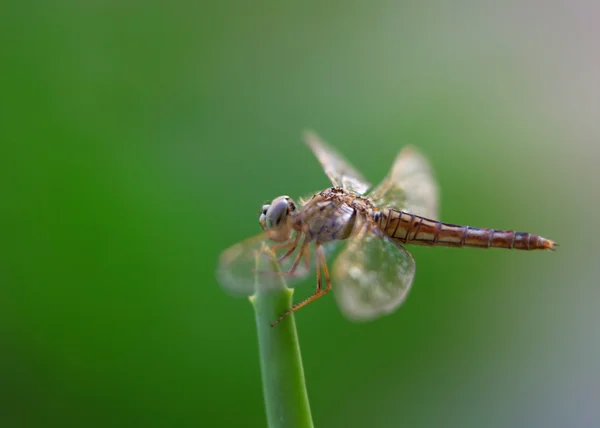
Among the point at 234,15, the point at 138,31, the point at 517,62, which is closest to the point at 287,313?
the point at 138,31

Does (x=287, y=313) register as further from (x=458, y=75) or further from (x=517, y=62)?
(x=517, y=62)

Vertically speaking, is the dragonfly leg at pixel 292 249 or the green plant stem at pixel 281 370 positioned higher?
the dragonfly leg at pixel 292 249

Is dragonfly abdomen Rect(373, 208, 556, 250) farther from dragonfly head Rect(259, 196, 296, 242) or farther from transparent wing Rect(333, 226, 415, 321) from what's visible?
dragonfly head Rect(259, 196, 296, 242)

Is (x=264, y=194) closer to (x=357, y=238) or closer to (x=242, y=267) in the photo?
(x=357, y=238)

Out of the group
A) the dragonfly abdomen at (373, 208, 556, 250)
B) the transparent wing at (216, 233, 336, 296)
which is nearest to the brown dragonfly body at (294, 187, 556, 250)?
the dragonfly abdomen at (373, 208, 556, 250)

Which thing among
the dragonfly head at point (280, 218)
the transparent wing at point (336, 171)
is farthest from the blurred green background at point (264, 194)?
the dragonfly head at point (280, 218)

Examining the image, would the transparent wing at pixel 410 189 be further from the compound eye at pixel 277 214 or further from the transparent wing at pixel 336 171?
the compound eye at pixel 277 214
